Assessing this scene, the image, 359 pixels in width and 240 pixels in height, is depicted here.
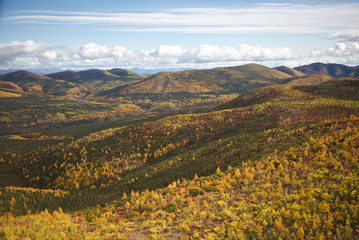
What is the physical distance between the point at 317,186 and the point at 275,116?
11923 cm

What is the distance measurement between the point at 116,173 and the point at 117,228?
401 ft

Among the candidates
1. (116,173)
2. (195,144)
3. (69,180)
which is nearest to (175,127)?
(195,144)

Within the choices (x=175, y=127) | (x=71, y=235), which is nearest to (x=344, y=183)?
(x=71, y=235)

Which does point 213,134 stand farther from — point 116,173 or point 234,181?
point 234,181

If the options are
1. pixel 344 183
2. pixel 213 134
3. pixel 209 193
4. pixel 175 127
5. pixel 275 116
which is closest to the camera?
pixel 344 183

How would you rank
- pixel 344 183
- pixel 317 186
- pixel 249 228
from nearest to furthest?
1. pixel 249 228
2. pixel 344 183
3. pixel 317 186

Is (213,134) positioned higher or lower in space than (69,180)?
higher

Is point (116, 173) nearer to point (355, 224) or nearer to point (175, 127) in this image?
point (175, 127)

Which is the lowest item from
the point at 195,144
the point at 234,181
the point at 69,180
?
the point at 69,180

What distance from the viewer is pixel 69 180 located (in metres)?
147

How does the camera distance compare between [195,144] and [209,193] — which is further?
[195,144]

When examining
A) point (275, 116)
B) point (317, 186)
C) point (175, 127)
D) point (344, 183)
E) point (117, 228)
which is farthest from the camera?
point (175, 127)

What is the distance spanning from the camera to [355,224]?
798 inches


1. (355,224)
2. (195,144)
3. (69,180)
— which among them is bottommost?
(69,180)
